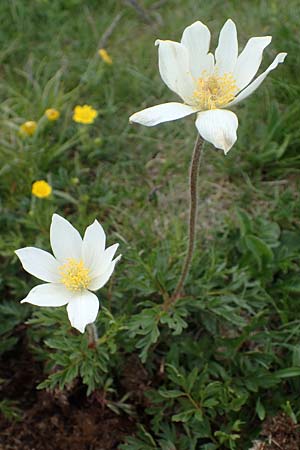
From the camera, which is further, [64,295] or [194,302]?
[194,302]

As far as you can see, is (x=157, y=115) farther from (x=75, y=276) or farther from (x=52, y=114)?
(x=52, y=114)

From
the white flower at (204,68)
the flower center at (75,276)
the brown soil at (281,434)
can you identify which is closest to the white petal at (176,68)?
the white flower at (204,68)

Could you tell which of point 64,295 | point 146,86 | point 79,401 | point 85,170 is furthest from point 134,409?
point 146,86

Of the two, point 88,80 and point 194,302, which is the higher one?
point 88,80

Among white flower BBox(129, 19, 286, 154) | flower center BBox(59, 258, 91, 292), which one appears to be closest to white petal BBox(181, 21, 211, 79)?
white flower BBox(129, 19, 286, 154)

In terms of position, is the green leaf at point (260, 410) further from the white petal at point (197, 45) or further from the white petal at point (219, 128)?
the white petal at point (197, 45)

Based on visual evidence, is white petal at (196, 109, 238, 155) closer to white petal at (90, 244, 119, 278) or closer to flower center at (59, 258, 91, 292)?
white petal at (90, 244, 119, 278)

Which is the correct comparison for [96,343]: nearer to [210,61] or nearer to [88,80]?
[210,61]
